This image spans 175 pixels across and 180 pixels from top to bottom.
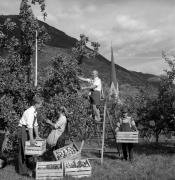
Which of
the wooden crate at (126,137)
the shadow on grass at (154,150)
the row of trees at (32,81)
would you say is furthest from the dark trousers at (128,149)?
the shadow on grass at (154,150)

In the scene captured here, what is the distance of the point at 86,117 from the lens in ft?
41.0

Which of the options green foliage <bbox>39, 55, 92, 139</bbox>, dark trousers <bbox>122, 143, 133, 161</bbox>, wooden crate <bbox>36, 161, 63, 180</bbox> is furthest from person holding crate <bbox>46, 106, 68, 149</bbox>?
dark trousers <bbox>122, 143, 133, 161</bbox>

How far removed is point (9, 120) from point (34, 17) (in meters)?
4.35

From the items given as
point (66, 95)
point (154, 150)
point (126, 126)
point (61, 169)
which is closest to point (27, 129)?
point (61, 169)

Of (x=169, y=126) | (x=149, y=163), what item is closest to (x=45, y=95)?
(x=149, y=163)

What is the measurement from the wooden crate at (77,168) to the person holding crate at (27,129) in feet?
3.69

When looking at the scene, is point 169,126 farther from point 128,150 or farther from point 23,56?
point 23,56

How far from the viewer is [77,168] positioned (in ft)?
29.8

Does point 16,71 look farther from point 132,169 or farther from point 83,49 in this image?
point 132,169

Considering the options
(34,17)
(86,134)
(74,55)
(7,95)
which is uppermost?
(34,17)

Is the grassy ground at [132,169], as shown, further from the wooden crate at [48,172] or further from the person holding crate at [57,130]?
the person holding crate at [57,130]

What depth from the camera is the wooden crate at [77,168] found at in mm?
9062

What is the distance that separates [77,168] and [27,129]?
181 cm

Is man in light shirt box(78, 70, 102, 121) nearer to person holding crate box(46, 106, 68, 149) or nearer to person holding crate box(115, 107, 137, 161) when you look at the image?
person holding crate box(115, 107, 137, 161)
